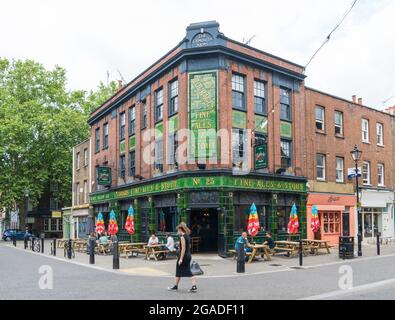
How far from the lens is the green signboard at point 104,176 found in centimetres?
3158

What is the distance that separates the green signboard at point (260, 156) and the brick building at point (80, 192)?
63.9ft

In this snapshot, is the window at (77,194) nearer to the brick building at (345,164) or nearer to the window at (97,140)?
the window at (97,140)

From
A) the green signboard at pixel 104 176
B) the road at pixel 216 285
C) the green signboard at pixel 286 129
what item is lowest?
the road at pixel 216 285

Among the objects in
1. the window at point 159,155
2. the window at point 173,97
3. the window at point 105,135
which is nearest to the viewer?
the window at point 173,97

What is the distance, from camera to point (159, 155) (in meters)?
26.0

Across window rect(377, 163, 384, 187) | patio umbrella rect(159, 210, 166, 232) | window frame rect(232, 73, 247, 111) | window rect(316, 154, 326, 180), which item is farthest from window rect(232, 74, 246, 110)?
window rect(377, 163, 384, 187)

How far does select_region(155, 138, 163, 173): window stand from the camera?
25719 mm

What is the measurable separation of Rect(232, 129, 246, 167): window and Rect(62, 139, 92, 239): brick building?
18654 millimetres

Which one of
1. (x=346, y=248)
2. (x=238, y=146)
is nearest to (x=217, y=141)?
(x=238, y=146)

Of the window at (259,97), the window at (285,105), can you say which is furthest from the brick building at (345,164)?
the window at (259,97)

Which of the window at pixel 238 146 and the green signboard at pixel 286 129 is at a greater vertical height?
the green signboard at pixel 286 129

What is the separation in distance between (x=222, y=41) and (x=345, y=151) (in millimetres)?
12438

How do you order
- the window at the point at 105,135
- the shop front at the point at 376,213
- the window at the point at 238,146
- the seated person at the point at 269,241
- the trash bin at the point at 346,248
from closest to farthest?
the trash bin at the point at 346,248, the seated person at the point at 269,241, the window at the point at 238,146, the shop front at the point at 376,213, the window at the point at 105,135

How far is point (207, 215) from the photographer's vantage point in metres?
24.9
